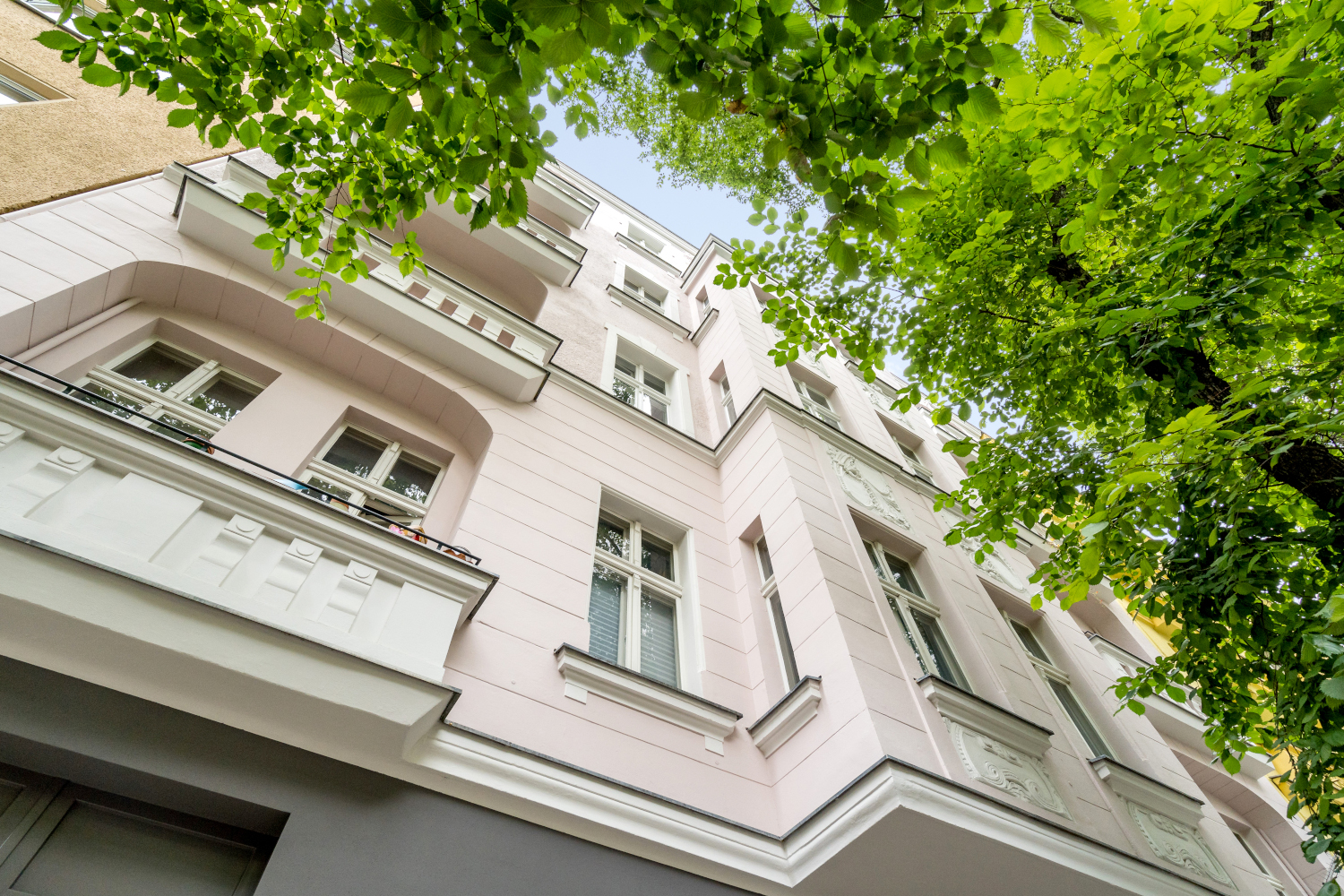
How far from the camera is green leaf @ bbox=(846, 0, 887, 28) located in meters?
2.71

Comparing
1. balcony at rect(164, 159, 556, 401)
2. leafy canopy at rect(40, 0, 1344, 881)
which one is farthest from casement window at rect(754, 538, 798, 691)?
balcony at rect(164, 159, 556, 401)

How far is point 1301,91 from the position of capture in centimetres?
382

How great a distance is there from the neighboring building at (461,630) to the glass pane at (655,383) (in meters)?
A: 1.64

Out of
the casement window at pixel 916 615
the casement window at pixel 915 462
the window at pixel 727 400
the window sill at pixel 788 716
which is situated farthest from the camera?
the casement window at pixel 915 462

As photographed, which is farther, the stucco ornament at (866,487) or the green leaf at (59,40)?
the stucco ornament at (866,487)

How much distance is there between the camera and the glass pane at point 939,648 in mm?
6361

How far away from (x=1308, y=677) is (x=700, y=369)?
8626mm

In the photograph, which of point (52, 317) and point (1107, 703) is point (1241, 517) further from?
point (52, 317)

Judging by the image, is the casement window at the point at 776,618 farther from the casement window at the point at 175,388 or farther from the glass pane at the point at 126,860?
the casement window at the point at 175,388

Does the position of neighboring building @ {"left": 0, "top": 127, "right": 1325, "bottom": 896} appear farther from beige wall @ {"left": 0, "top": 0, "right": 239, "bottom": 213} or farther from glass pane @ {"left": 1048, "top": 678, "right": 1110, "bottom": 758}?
beige wall @ {"left": 0, "top": 0, "right": 239, "bottom": 213}

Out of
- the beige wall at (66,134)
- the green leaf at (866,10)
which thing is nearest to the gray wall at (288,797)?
the beige wall at (66,134)

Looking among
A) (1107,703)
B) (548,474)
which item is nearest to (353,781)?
(548,474)

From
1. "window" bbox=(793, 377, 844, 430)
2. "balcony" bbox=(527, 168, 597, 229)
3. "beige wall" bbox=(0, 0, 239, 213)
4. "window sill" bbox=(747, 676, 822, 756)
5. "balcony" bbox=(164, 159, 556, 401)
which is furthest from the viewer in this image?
"balcony" bbox=(527, 168, 597, 229)

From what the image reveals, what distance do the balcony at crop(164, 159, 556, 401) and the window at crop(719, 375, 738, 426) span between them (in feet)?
10.00
